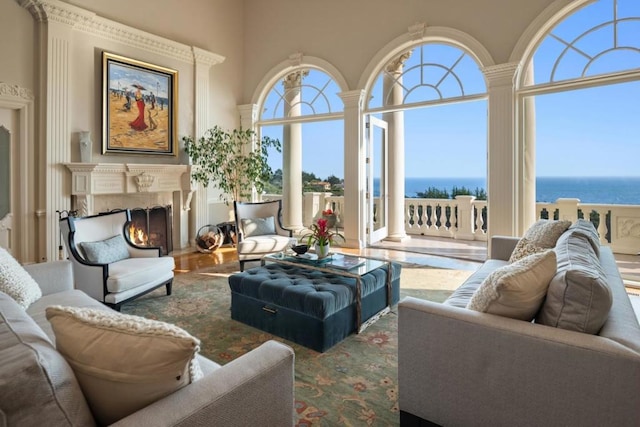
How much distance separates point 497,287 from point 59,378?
1512 mm

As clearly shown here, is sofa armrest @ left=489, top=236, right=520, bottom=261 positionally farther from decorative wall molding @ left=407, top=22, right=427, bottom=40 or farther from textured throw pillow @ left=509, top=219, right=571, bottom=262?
decorative wall molding @ left=407, top=22, right=427, bottom=40

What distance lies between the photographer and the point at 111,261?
356cm

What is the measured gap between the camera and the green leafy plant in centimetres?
641

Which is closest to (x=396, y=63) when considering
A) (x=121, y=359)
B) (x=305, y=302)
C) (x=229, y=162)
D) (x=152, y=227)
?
(x=229, y=162)

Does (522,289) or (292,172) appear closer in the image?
(522,289)

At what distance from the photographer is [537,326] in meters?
1.50

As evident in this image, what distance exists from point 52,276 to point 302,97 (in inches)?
210

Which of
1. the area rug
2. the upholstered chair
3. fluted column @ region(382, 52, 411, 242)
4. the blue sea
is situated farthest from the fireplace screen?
fluted column @ region(382, 52, 411, 242)

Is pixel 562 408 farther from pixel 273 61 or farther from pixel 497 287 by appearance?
pixel 273 61

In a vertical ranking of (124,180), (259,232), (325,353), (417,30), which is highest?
(417,30)

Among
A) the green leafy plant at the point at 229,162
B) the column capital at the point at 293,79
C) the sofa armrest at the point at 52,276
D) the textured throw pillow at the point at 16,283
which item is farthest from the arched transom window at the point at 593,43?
the textured throw pillow at the point at 16,283

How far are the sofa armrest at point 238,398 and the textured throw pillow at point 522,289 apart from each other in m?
0.89

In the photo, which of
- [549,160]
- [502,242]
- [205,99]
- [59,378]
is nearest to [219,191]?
[205,99]

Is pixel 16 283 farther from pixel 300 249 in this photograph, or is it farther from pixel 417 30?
pixel 417 30
